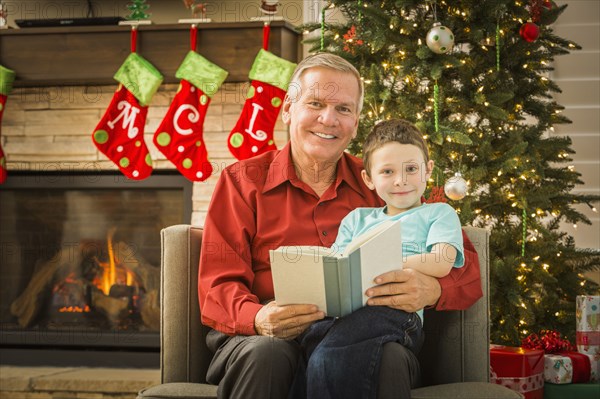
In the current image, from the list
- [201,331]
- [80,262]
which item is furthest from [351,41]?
[80,262]

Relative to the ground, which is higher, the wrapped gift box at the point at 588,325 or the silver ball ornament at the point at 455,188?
the silver ball ornament at the point at 455,188

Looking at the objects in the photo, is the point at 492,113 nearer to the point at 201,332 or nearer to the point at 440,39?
the point at 440,39

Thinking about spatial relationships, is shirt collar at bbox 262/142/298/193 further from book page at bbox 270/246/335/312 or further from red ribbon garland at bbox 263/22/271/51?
red ribbon garland at bbox 263/22/271/51

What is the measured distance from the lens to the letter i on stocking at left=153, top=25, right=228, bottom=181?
10.7 feet

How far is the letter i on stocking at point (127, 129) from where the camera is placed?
10.6 feet

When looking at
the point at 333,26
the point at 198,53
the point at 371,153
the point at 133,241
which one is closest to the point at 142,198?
the point at 133,241

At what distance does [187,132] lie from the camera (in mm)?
3248

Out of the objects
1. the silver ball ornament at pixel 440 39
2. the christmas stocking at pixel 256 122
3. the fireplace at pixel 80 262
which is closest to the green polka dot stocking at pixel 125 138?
the fireplace at pixel 80 262

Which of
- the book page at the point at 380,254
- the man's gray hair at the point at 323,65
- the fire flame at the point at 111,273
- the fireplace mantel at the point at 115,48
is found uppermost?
the fireplace mantel at the point at 115,48

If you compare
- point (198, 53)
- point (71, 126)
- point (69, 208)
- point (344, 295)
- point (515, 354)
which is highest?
point (198, 53)

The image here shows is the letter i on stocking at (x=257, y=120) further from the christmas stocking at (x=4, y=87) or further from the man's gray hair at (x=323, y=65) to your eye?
the man's gray hair at (x=323, y=65)

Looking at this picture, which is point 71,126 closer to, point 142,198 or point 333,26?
point 142,198

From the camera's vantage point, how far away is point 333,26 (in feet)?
9.55

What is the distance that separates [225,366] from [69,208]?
2281mm
